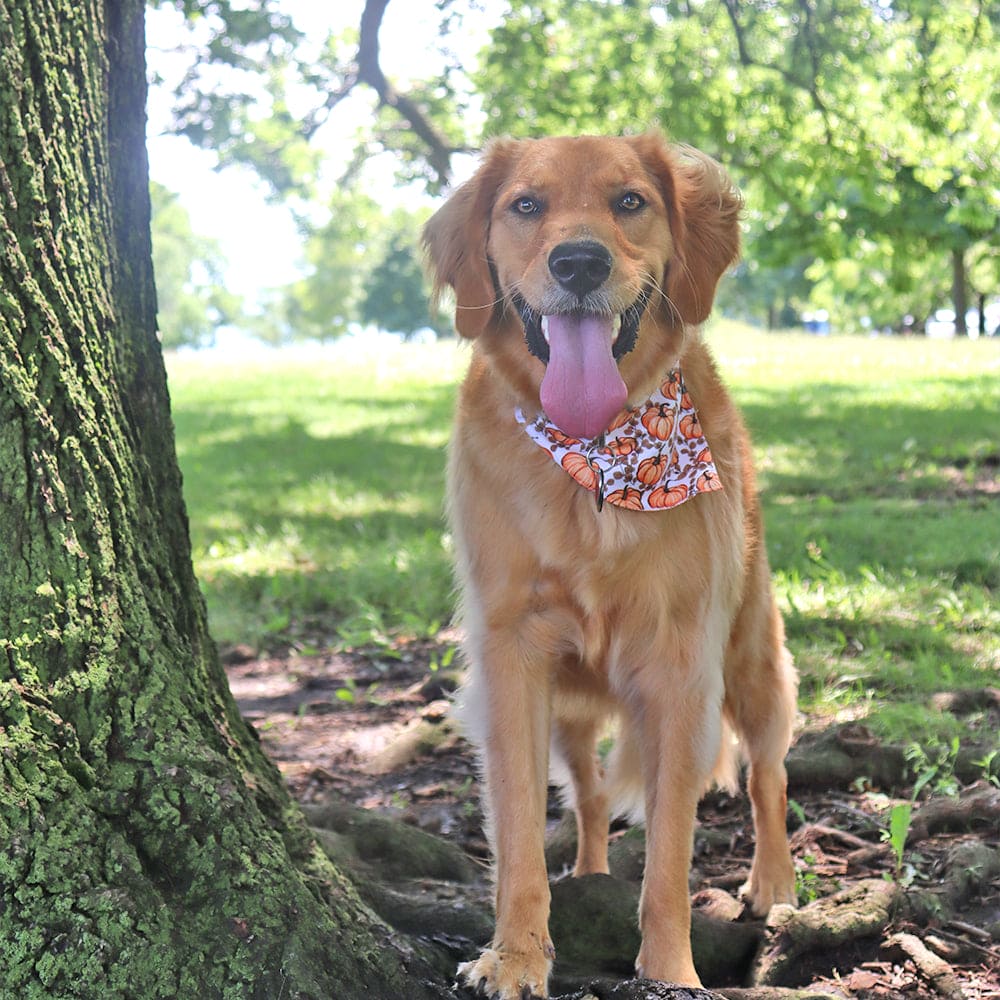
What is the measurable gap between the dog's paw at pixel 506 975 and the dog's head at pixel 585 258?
136cm

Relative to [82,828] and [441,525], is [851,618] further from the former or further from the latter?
[82,828]

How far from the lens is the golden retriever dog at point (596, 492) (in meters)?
3.05

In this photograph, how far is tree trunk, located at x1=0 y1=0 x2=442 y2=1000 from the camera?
6.85ft

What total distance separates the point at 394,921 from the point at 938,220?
33.1 feet

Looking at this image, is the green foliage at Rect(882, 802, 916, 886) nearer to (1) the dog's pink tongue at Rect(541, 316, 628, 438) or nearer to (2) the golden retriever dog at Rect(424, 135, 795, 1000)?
(2) the golden retriever dog at Rect(424, 135, 795, 1000)

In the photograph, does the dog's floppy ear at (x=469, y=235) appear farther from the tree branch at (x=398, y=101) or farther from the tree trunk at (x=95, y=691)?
the tree branch at (x=398, y=101)

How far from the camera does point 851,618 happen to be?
546cm

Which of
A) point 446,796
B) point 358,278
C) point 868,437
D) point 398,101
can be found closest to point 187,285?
point 358,278

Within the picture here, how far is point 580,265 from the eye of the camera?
2992 mm

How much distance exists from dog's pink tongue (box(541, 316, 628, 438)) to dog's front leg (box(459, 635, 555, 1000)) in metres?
0.64

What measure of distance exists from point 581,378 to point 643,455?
0.27 m

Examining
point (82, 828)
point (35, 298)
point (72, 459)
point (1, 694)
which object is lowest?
point (82, 828)

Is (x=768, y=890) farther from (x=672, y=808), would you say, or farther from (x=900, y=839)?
(x=672, y=808)

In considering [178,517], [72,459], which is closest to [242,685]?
[178,517]
